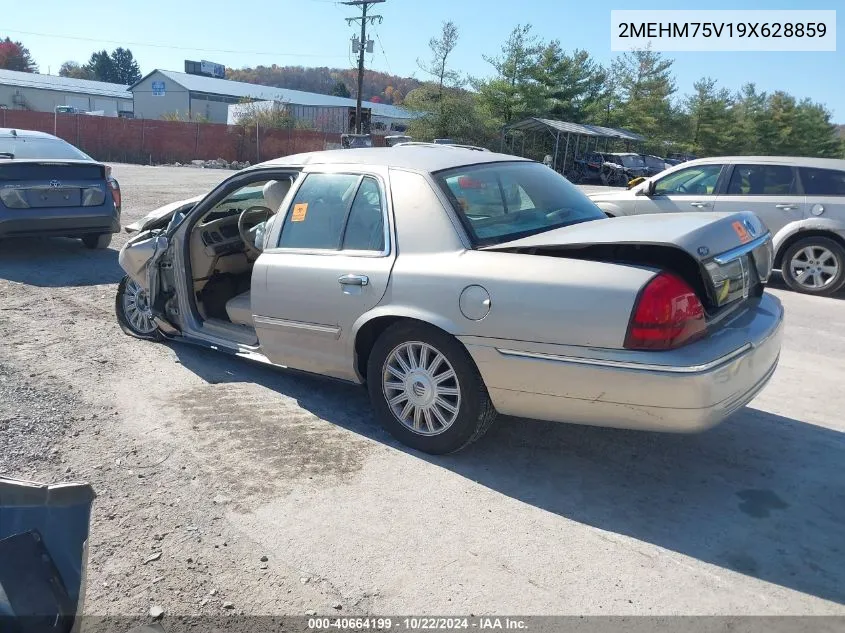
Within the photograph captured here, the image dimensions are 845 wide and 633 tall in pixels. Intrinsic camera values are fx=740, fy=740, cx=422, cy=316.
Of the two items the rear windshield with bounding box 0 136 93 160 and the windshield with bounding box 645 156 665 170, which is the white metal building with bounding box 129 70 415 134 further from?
the rear windshield with bounding box 0 136 93 160

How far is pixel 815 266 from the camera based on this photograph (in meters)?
8.81

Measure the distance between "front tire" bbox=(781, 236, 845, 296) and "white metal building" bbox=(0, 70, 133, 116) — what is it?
226 ft

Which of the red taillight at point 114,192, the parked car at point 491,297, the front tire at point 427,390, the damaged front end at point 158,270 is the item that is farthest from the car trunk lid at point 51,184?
the front tire at point 427,390

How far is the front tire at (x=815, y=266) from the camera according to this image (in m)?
8.67

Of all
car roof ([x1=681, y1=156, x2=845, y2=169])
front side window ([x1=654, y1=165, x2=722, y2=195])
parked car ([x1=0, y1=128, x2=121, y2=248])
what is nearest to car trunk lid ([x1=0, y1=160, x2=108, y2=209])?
parked car ([x1=0, y1=128, x2=121, y2=248])

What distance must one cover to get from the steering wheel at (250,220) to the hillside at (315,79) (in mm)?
105041

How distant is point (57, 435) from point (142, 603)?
5.61ft

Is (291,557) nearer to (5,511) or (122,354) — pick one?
(5,511)

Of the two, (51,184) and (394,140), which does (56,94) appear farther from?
(51,184)

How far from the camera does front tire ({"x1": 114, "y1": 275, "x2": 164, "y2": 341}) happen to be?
5895 millimetres

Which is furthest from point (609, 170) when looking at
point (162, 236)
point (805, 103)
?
point (805, 103)

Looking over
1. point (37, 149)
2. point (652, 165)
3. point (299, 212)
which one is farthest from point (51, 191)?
point (652, 165)

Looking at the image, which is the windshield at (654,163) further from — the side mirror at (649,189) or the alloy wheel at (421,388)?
the alloy wheel at (421,388)

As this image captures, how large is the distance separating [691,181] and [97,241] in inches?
306
